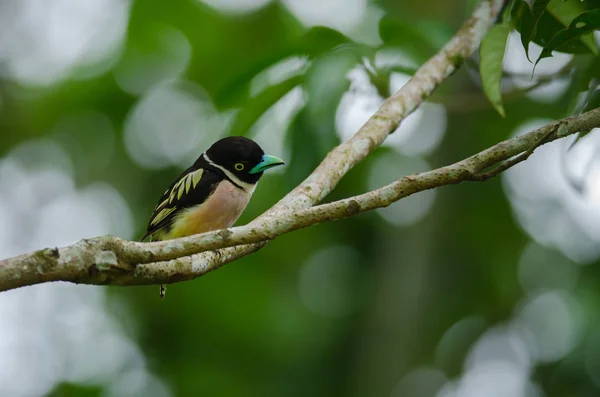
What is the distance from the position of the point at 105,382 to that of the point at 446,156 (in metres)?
6.06

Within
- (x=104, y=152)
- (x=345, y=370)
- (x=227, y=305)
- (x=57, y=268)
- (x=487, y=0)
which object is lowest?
(x=57, y=268)

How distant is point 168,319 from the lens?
11.8 metres

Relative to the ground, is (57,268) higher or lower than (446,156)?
lower

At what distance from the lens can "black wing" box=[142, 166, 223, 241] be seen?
544 cm

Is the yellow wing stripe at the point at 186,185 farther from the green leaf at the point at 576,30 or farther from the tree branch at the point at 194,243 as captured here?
the green leaf at the point at 576,30

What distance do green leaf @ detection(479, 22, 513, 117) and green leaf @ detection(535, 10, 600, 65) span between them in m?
0.44

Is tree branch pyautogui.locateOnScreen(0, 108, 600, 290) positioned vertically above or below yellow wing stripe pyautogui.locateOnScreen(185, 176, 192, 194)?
below

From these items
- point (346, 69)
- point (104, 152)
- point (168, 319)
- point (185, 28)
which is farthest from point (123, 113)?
point (346, 69)

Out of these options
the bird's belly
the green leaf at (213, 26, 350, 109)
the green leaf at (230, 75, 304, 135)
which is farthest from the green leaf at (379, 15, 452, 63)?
the bird's belly

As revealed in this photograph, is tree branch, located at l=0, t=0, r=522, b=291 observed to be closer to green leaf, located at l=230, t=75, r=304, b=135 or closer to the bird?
green leaf, located at l=230, t=75, r=304, b=135

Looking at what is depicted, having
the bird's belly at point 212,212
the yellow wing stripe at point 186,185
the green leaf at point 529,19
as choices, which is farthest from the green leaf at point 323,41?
the green leaf at point 529,19

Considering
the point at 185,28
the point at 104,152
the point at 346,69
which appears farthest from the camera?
the point at 104,152

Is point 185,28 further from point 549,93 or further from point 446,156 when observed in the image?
point 549,93

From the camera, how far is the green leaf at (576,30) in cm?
322
